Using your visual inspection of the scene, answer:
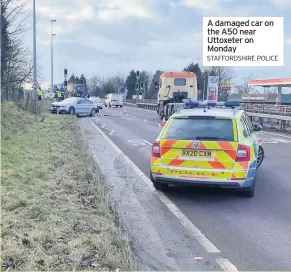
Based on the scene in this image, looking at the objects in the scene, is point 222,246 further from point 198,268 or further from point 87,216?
point 87,216

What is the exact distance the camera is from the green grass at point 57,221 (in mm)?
4094

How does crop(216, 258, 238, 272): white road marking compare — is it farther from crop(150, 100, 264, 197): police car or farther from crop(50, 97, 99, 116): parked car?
crop(50, 97, 99, 116): parked car

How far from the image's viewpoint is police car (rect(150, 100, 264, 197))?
707cm

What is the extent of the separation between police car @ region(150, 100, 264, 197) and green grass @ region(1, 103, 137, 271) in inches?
49.6

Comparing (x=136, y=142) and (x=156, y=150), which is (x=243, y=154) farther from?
(x=136, y=142)

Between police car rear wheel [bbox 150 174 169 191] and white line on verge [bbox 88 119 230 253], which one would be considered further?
police car rear wheel [bbox 150 174 169 191]

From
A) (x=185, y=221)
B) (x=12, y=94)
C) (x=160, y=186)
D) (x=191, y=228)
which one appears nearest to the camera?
(x=191, y=228)

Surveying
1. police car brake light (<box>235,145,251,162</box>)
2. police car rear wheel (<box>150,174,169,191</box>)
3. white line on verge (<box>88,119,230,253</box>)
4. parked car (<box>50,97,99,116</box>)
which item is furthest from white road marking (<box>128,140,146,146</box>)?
parked car (<box>50,97,99,116</box>)

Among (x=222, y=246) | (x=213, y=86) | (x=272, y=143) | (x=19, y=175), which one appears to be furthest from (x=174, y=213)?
(x=213, y=86)

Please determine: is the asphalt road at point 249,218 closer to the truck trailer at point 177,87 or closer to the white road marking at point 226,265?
the white road marking at point 226,265

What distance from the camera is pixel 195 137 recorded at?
24.1 feet

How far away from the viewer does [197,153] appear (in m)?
7.20

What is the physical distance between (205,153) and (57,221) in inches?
117

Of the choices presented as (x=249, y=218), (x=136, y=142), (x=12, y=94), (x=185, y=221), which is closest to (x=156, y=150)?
(x=185, y=221)
